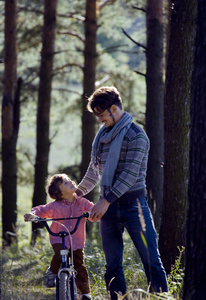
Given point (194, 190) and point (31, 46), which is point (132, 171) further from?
point (31, 46)

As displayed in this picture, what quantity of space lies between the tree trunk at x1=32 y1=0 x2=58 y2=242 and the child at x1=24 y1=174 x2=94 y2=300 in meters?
6.35

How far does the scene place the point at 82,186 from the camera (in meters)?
4.83

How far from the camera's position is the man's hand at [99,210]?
409 cm

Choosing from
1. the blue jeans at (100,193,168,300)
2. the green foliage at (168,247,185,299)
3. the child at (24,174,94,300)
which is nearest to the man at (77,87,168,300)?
the blue jeans at (100,193,168,300)

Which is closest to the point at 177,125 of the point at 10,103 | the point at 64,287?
the point at 64,287

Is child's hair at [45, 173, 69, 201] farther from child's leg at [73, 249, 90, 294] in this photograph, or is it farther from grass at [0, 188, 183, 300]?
grass at [0, 188, 183, 300]

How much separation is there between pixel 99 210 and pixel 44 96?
304 inches

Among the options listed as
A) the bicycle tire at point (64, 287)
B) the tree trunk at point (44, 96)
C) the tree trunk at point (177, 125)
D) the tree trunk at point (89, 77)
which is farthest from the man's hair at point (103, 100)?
the tree trunk at point (44, 96)

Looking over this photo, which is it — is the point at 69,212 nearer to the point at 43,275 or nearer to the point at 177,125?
the point at 177,125

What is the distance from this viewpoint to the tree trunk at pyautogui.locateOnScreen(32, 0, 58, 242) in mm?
11375

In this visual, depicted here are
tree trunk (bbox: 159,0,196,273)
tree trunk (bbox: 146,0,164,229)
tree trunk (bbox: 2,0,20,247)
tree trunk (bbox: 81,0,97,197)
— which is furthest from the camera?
tree trunk (bbox: 2,0,20,247)

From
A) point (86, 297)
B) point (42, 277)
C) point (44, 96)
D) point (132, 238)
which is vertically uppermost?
point (44, 96)

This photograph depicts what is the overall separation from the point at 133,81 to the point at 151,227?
12.6 m

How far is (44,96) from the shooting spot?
11469 mm
